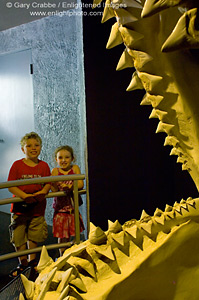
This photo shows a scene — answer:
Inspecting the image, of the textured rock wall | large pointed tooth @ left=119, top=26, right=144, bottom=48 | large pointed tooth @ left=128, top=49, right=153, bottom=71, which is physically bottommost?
large pointed tooth @ left=128, top=49, right=153, bottom=71

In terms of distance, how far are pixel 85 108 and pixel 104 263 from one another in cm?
177

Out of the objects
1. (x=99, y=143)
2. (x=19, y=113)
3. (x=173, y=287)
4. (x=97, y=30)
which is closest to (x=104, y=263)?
(x=173, y=287)

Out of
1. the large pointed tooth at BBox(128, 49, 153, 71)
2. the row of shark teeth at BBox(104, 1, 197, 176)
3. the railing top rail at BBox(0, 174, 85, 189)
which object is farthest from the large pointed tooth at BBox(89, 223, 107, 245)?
the railing top rail at BBox(0, 174, 85, 189)

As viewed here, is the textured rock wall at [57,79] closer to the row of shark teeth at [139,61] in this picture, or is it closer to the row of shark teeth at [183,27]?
the row of shark teeth at [139,61]

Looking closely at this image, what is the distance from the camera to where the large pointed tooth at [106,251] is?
2.46 ft

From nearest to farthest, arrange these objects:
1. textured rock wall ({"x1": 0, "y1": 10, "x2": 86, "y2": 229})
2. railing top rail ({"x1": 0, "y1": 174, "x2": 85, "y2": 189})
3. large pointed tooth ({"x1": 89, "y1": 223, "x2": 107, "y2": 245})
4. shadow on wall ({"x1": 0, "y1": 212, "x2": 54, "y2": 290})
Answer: large pointed tooth ({"x1": 89, "y1": 223, "x2": 107, "y2": 245})
railing top rail ({"x1": 0, "y1": 174, "x2": 85, "y2": 189})
shadow on wall ({"x1": 0, "y1": 212, "x2": 54, "y2": 290})
textured rock wall ({"x1": 0, "y1": 10, "x2": 86, "y2": 229})

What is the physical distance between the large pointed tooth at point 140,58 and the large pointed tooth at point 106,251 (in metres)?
0.42


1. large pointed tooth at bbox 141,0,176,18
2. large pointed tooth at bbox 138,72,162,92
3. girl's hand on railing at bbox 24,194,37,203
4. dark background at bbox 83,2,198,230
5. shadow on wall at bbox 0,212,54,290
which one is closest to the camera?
large pointed tooth at bbox 141,0,176,18

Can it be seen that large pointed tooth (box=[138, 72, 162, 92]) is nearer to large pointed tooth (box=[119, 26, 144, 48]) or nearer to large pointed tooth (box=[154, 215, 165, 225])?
large pointed tooth (box=[119, 26, 144, 48])

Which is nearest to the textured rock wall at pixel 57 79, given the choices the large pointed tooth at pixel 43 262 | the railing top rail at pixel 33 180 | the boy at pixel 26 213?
the boy at pixel 26 213

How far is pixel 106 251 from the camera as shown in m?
0.76

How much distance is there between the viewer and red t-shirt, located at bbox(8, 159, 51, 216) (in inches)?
74.4

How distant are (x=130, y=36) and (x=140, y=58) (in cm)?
4

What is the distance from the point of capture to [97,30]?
93.5 inches
